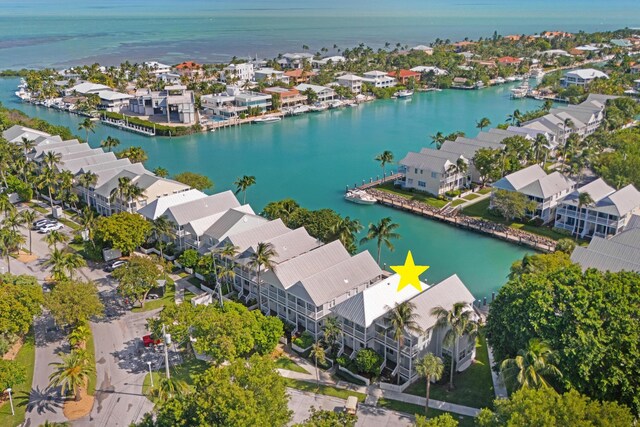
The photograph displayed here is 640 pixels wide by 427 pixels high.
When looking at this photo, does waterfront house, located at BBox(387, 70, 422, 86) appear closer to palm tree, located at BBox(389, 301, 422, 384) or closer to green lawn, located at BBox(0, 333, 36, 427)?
palm tree, located at BBox(389, 301, 422, 384)

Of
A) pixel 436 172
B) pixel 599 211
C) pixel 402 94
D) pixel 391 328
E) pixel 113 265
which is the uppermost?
pixel 391 328

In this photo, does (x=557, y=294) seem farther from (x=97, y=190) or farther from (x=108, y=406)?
(x=97, y=190)

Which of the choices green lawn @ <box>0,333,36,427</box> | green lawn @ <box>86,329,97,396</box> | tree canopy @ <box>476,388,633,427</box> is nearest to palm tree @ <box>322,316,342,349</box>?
tree canopy @ <box>476,388,633,427</box>

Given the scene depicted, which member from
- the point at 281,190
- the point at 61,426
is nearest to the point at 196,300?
the point at 61,426

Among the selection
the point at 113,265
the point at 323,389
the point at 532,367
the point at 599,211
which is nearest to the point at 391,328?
the point at 323,389

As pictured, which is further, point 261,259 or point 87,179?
point 87,179

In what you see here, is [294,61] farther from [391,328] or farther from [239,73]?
[391,328]

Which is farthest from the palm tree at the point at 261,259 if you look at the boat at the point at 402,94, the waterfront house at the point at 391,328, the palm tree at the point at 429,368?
the boat at the point at 402,94
